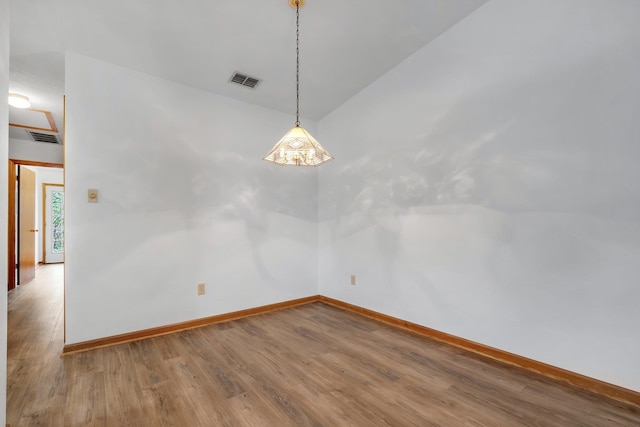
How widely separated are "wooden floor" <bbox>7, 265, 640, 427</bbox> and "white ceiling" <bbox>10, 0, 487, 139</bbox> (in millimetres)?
2663

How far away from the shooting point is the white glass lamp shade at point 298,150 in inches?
79.1

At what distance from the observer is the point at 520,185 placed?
88.0 inches

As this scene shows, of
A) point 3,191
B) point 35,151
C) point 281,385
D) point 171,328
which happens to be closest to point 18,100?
point 35,151

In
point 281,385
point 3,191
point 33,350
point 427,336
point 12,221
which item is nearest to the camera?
point 3,191

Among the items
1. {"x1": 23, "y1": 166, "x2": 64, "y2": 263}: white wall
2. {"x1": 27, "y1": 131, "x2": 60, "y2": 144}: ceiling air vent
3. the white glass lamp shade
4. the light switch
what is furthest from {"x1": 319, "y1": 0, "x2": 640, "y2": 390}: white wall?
{"x1": 23, "y1": 166, "x2": 64, "y2": 263}: white wall

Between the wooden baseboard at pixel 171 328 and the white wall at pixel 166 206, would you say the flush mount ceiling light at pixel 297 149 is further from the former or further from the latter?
the wooden baseboard at pixel 171 328

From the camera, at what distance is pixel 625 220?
1.80 m

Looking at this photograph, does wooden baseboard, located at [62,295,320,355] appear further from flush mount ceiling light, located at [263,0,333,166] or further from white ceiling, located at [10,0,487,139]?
white ceiling, located at [10,0,487,139]

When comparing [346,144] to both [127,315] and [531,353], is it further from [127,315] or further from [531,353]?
[127,315]

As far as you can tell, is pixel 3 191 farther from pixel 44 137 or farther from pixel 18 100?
pixel 44 137

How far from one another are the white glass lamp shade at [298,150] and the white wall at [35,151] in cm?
508

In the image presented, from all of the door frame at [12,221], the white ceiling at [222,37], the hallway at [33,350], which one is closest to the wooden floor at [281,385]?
the hallway at [33,350]

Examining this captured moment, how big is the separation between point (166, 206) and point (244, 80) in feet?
5.32

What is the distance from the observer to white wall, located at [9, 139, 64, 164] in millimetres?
4703
